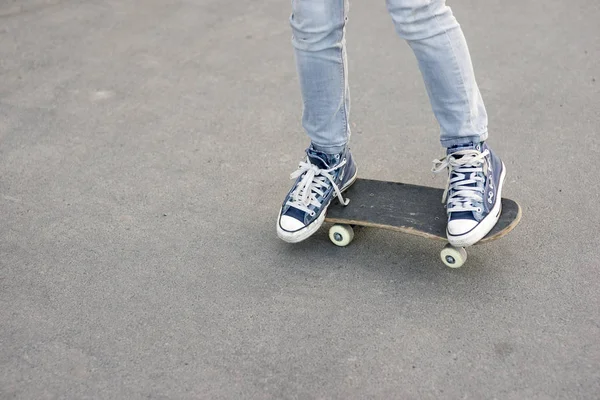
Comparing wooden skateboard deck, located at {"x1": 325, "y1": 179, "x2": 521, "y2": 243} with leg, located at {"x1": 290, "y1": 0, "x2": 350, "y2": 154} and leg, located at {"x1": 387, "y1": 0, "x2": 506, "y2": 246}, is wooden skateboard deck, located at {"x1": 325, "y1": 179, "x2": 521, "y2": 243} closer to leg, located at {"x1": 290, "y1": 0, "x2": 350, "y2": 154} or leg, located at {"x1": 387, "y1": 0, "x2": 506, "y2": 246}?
leg, located at {"x1": 387, "y1": 0, "x2": 506, "y2": 246}

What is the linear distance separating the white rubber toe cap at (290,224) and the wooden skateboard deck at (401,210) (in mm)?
78

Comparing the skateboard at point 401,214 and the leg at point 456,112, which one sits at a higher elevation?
the leg at point 456,112

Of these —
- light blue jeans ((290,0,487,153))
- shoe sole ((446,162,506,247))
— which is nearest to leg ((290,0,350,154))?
light blue jeans ((290,0,487,153))

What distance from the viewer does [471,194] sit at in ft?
5.52

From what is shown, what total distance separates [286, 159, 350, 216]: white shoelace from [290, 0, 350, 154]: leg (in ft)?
0.17

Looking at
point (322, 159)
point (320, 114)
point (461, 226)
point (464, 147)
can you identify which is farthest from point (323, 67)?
point (461, 226)

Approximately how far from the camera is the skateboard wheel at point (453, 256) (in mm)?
1680

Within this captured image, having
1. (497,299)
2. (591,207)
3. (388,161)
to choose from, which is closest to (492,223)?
(497,299)

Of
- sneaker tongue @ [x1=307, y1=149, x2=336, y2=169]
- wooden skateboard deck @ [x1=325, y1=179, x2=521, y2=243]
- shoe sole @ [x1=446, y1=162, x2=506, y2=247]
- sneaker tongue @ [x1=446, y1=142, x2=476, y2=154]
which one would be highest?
sneaker tongue @ [x1=446, y1=142, x2=476, y2=154]

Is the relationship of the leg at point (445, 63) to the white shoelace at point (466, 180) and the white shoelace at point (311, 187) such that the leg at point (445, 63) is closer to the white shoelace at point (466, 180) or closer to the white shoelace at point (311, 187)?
the white shoelace at point (466, 180)

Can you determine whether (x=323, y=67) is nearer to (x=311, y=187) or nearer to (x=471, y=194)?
(x=311, y=187)

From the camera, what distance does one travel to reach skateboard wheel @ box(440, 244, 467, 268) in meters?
1.68

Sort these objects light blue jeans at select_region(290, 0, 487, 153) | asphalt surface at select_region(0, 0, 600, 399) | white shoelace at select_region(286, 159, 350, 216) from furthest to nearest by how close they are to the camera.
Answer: white shoelace at select_region(286, 159, 350, 216) → light blue jeans at select_region(290, 0, 487, 153) → asphalt surface at select_region(0, 0, 600, 399)

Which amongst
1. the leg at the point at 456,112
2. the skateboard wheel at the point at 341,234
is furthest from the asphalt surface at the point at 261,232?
the leg at the point at 456,112
